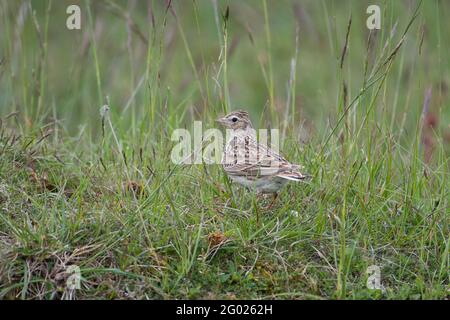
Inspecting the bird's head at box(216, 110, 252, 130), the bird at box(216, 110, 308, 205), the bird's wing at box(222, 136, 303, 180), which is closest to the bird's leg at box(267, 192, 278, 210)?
the bird at box(216, 110, 308, 205)

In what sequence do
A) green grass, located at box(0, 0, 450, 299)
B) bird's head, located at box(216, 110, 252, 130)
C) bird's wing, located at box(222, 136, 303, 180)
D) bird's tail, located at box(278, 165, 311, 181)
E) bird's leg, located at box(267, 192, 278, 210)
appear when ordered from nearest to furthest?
green grass, located at box(0, 0, 450, 299)
bird's tail, located at box(278, 165, 311, 181)
bird's wing, located at box(222, 136, 303, 180)
bird's leg, located at box(267, 192, 278, 210)
bird's head, located at box(216, 110, 252, 130)

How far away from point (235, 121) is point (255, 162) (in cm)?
65

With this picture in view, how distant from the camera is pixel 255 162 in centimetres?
593

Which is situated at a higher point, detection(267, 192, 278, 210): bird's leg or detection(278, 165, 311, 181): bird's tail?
detection(278, 165, 311, 181): bird's tail

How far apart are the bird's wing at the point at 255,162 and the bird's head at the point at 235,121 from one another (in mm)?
185

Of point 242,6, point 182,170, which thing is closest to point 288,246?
point 182,170

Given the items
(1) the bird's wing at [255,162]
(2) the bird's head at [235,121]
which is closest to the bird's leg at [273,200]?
(1) the bird's wing at [255,162]

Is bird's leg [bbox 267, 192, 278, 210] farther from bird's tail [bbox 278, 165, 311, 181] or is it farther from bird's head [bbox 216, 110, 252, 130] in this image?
bird's head [bbox 216, 110, 252, 130]

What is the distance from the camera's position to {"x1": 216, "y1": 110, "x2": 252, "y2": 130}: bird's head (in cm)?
638

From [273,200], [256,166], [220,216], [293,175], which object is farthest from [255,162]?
[220,216]

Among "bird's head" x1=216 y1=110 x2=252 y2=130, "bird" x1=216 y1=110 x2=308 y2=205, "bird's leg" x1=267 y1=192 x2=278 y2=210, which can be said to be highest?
"bird's head" x1=216 y1=110 x2=252 y2=130
